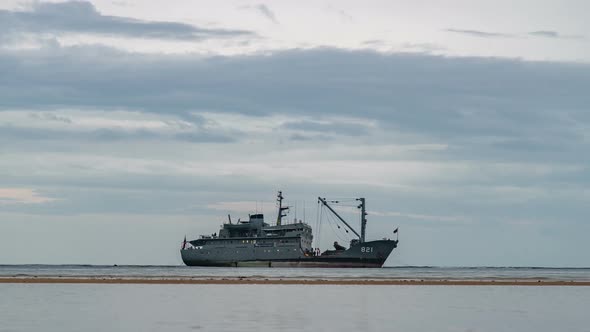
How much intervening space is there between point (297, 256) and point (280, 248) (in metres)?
4.29

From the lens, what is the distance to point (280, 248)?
183 metres

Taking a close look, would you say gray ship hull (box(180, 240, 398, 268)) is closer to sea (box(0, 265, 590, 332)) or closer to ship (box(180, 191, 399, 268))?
ship (box(180, 191, 399, 268))

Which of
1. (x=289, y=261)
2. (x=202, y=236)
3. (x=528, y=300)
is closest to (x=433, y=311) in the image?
(x=528, y=300)

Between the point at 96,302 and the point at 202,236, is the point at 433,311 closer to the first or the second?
the point at 96,302

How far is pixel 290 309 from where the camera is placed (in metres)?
37.3

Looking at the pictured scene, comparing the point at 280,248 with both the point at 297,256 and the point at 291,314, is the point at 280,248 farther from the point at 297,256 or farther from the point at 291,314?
the point at 291,314

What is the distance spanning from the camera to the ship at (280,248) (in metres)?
183

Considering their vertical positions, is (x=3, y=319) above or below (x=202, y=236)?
below

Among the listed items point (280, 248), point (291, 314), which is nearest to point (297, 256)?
point (280, 248)

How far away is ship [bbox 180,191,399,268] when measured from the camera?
182750 mm

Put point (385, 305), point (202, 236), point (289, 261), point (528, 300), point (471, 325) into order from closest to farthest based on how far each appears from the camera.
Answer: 1. point (471, 325)
2. point (385, 305)
3. point (528, 300)
4. point (289, 261)
5. point (202, 236)

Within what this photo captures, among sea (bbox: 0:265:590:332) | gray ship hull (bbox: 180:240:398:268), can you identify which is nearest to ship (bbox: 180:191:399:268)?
gray ship hull (bbox: 180:240:398:268)

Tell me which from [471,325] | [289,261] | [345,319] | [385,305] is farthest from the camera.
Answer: [289,261]

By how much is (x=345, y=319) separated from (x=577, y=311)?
12.0 metres
